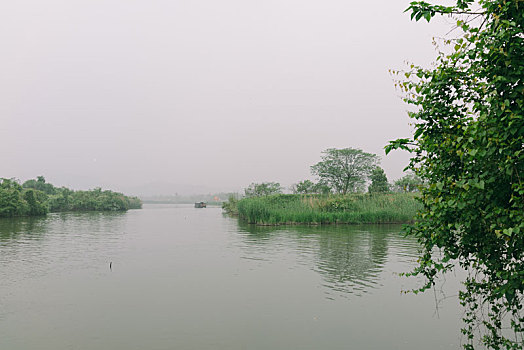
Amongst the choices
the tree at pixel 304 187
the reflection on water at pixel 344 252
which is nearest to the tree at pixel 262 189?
the tree at pixel 304 187

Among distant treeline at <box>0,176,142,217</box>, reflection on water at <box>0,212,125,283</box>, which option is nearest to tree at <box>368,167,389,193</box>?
reflection on water at <box>0,212,125,283</box>

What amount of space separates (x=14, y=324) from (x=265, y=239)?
15502mm

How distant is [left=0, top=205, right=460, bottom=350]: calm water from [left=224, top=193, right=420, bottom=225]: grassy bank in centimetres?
1490

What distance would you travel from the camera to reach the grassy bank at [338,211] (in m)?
32.0

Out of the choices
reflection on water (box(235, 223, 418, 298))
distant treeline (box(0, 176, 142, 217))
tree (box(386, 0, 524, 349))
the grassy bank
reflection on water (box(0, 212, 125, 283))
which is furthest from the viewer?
distant treeline (box(0, 176, 142, 217))

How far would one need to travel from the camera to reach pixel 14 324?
7.64m

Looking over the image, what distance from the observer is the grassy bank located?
32031 mm

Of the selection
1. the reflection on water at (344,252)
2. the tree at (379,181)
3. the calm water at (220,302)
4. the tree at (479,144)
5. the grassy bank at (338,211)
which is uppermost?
the tree at (379,181)

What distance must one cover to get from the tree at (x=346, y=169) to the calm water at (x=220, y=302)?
55.3m

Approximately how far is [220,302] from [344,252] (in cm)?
903

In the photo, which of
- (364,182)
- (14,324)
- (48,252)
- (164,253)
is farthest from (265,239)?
(364,182)

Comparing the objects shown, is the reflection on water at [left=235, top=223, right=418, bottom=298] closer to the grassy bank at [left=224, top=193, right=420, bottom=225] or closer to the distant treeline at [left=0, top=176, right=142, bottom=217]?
the grassy bank at [left=224, top=193, right=420, bottom=225]

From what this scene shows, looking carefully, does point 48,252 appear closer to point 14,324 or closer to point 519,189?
point 14,324

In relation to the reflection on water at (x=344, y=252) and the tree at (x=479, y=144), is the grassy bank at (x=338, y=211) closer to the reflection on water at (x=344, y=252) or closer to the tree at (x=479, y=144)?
the reflection on water at (x=344, y=252)
